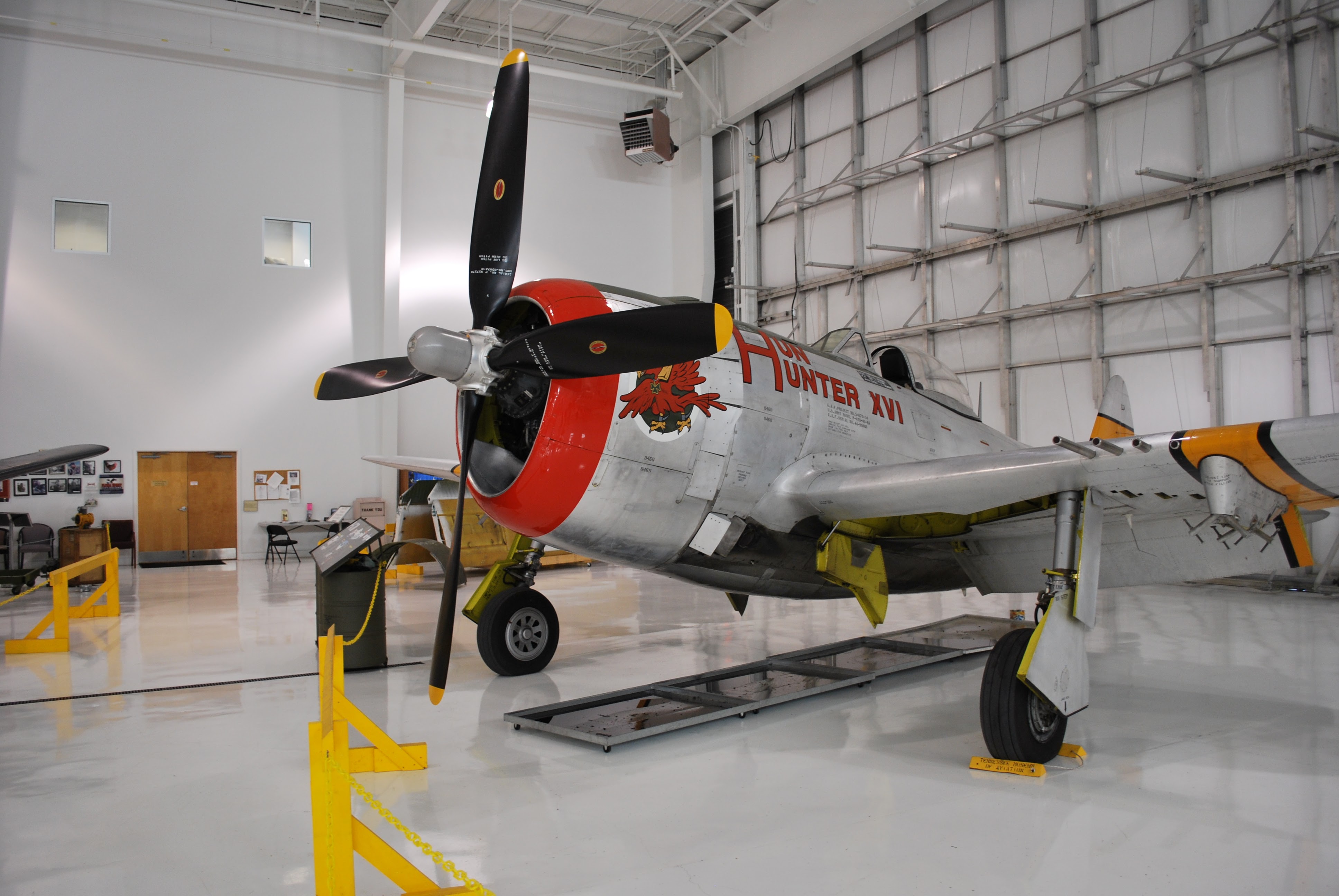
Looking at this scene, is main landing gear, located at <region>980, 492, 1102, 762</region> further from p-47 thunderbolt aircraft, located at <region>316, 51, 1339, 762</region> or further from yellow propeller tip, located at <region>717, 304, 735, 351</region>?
yellow propeller tip, located at <region>717, 304, 735, 351</region>

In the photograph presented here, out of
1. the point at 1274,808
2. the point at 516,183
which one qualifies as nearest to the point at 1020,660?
the point at 1274,808

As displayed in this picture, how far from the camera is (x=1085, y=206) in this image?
13.4m

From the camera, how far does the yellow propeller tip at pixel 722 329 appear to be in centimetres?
377

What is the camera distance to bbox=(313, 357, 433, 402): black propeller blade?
4.90 meters

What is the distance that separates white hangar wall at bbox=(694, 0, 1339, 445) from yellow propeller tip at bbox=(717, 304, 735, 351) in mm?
6767

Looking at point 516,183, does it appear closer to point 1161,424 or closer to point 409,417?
point 1161,424

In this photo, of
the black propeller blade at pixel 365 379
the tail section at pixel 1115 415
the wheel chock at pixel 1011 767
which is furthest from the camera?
the tail section at pixel 1115 415

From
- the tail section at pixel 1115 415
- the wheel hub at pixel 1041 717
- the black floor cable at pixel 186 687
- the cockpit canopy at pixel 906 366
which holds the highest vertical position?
the cockpit canopy at pixel 906 366

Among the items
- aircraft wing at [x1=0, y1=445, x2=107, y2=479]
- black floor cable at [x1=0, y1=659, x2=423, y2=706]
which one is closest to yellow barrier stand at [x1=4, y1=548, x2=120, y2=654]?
black floor cable at [x1=0, y1=659, x2=423, y2=706]

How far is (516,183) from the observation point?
4.49m

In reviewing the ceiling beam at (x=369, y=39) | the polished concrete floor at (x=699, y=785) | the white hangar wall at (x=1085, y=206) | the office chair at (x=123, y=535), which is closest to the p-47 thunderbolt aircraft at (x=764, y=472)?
the polished concrete floor at (x=699, y=785)

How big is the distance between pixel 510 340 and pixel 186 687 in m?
4.25

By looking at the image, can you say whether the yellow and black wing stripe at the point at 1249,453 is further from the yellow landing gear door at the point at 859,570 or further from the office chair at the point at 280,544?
the office chair at the point at 280,544

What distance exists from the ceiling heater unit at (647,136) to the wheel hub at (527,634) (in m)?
15.2
